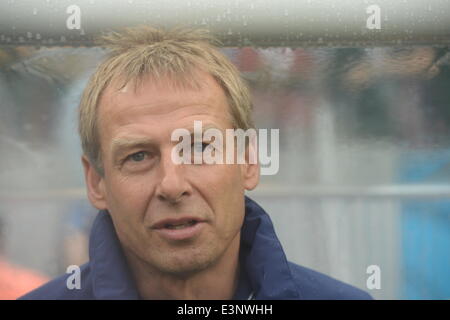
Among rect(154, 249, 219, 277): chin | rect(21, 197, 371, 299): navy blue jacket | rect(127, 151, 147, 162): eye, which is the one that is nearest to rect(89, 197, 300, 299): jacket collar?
rect(21, 197, 371, 299): navy blue jacket

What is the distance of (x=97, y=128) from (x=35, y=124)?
330mm

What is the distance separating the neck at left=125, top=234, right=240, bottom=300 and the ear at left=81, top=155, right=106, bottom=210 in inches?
6.3

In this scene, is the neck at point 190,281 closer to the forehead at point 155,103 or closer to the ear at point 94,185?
the ear at point 94,185

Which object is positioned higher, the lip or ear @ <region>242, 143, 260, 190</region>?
ear @ <region>242, 143, 260, 190</region>

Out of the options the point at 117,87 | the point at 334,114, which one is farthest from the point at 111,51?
the point at 334,114

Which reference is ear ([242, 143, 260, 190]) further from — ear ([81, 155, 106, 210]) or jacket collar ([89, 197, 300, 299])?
ear ([81, 155, 106, 210])

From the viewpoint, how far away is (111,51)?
4.91ft

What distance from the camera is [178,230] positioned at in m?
1.30

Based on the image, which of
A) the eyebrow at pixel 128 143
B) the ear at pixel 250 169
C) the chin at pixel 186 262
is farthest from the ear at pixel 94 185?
the ear at pixel 250 169

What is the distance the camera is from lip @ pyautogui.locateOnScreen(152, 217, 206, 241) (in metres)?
1.30

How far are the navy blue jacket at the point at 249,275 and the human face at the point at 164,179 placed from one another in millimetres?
71

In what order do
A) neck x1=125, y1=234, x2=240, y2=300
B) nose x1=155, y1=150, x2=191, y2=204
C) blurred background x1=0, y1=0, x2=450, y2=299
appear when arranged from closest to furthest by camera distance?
nose x1=155, y1=150, x2=191, y2=204 < neck x1=125, y1=234, x2=240, y2=300 < blurred background x1=0, y1=0, x2=450, y2=299

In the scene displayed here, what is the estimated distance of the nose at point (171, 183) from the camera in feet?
4.20

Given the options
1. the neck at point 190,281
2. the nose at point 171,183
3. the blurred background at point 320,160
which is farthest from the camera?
the blurred background at point 320,160
